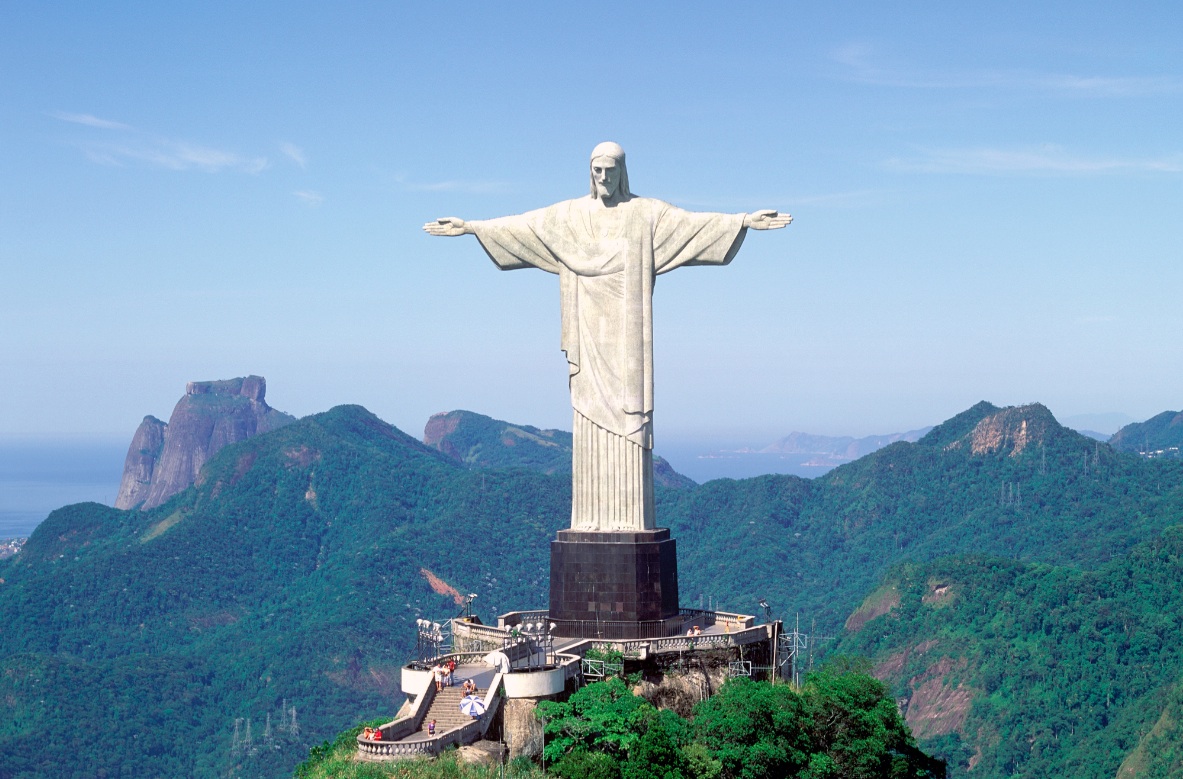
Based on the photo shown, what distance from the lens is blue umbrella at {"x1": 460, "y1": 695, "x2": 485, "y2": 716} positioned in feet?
93.0

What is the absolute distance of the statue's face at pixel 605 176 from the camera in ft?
110

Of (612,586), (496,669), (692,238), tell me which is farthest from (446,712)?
(692,238)

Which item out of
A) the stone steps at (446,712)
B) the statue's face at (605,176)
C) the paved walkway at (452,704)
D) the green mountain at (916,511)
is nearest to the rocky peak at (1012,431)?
the green mountain at (916,511)

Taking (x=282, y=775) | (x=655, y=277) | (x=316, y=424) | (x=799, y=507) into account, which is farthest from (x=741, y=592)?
(x=655, y=277)

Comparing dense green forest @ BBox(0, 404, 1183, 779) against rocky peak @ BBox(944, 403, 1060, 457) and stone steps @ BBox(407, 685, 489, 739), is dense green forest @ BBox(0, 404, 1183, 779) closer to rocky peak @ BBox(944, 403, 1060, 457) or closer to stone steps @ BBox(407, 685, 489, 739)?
rocky peak @ BBox(944, 403, 1060, 457)

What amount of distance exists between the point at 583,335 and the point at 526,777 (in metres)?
10.3

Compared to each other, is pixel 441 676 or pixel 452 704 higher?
pixel 441 676

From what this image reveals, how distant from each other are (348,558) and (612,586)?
113082 mm

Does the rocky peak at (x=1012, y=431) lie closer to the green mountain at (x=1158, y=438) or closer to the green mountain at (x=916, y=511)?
the green mountain at (x=916, y=511)

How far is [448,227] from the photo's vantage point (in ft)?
115

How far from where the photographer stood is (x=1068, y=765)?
3034 inches

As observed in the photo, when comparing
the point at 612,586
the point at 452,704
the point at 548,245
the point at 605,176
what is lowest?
the point at 452,704

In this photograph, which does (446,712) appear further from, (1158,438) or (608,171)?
(1158,438)

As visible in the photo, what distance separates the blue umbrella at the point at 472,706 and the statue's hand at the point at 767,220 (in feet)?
36.4
